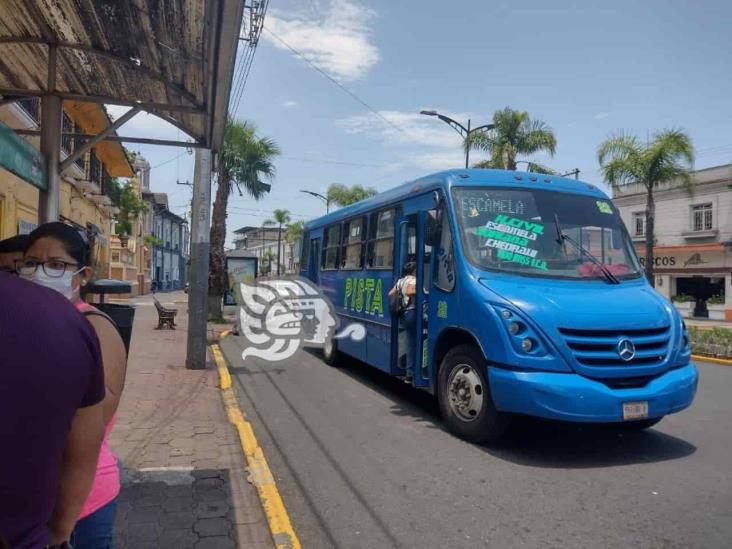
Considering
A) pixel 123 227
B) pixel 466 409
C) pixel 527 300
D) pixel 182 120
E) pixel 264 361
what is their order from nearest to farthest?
pixel 527 300 < pixel 466 409 < pixel 182 120 < pixel 264 361 < pixel 123 227

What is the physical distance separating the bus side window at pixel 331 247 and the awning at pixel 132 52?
4.08 meters

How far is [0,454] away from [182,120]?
6.32 m

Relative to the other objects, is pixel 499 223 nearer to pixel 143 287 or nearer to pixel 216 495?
pixel 216 495

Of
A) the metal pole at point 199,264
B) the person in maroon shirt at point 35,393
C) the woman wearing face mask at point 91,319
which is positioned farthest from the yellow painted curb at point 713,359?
the person in maroon shirt at point 35,393

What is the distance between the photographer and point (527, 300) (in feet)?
17.4

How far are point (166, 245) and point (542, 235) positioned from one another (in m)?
61.1

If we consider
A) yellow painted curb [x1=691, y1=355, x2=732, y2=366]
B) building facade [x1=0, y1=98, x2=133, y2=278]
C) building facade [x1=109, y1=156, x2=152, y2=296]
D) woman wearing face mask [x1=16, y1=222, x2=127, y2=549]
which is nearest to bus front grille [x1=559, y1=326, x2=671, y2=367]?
building facade [x1=0, y1=98, x2=133, y2=278]

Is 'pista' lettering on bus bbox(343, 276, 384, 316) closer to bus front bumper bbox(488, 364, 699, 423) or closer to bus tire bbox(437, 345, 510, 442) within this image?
bus tire bbox(437, 345, 510, 442)

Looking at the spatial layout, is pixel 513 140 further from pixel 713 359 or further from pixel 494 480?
pixel 494 480

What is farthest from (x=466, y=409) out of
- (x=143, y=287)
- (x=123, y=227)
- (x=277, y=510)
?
(x=143, y=287)

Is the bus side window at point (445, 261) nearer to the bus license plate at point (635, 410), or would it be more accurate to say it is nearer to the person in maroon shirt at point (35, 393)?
the bus license plate at point (635, 410)

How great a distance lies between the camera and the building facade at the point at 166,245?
55.6 m

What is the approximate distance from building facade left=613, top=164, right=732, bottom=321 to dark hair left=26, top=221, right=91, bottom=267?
28391mm

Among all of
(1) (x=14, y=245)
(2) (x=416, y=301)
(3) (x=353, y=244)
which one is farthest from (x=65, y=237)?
(3) (x=353, y=244)
